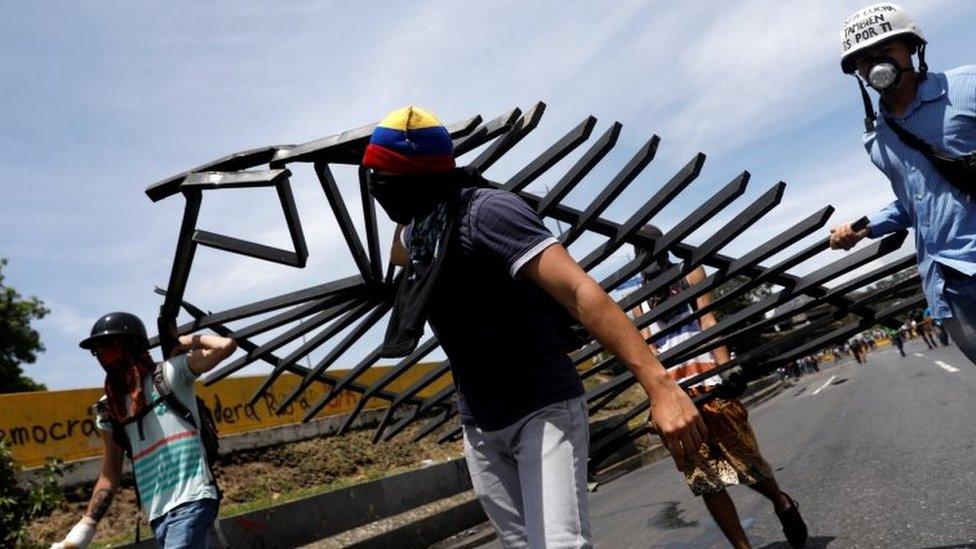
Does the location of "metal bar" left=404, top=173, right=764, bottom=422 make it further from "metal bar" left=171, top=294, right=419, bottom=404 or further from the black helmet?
the black helmet

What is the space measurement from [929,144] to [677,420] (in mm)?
1486

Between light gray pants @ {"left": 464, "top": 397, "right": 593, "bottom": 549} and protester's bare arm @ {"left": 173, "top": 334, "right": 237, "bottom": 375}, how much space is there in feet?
5.68

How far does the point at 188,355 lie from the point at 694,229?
217cm

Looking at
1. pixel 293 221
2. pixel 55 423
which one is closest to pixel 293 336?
pixel 293 221

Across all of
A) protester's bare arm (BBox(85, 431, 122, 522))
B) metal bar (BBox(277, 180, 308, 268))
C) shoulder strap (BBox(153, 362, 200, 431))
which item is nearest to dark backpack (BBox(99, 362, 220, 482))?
shoulder strap (BBox(153, 362, 200, 431))

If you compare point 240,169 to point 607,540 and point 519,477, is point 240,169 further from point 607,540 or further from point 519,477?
point 607,540

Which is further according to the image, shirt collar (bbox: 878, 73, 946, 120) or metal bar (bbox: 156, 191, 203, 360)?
metal bar (bbox: 156, 191, 203, 360)

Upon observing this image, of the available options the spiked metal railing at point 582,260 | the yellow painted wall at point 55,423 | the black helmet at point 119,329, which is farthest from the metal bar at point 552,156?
the yellow painted wall at point 55,423

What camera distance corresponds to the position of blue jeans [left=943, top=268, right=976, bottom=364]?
2.65 metres

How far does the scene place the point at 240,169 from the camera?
10.6 ft

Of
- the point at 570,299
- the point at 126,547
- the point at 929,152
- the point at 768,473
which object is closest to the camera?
the point at 570,299

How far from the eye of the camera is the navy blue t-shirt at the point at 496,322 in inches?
82.9

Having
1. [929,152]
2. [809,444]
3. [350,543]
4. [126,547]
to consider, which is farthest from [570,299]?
[809,444]

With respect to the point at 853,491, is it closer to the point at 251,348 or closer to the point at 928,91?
the point at 928,91
